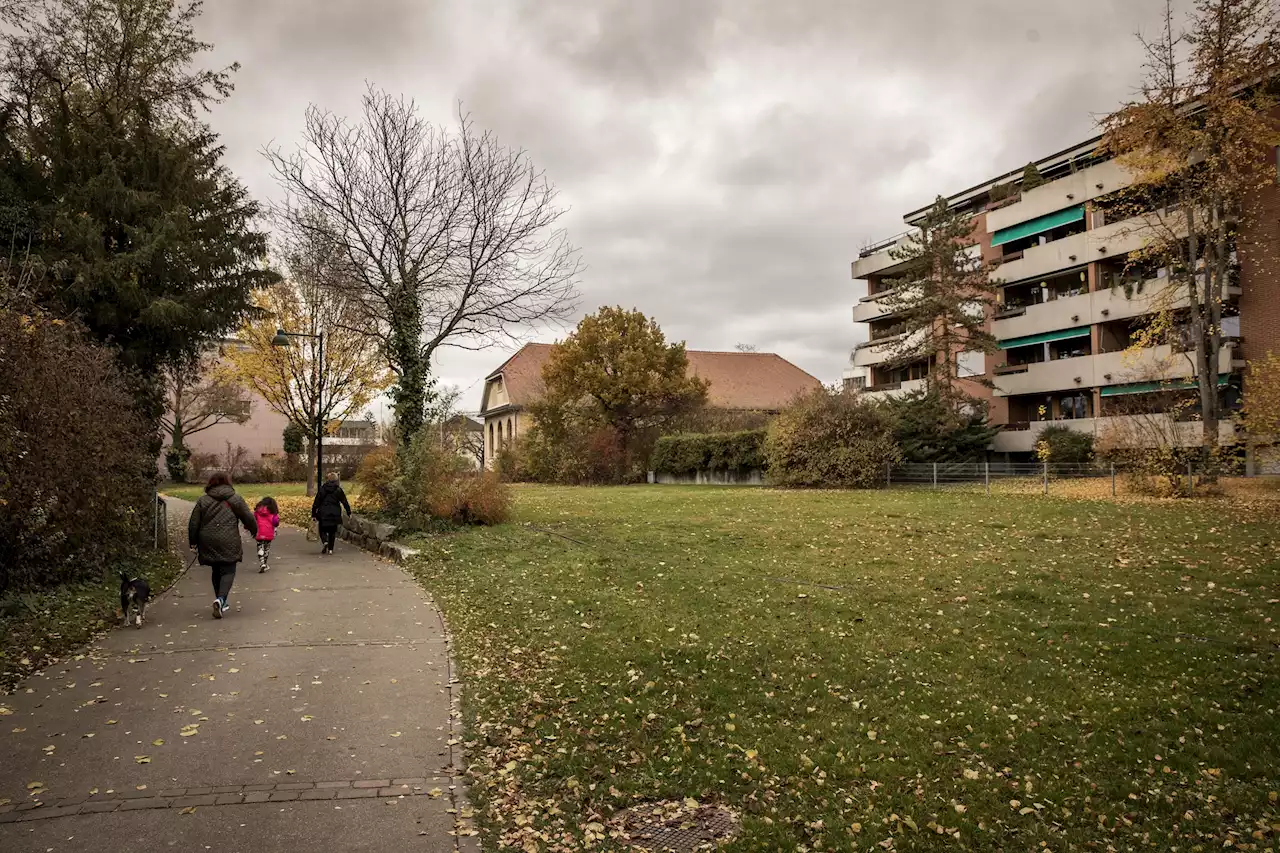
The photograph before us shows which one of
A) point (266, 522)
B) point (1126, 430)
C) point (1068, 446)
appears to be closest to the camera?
point (266, 522)

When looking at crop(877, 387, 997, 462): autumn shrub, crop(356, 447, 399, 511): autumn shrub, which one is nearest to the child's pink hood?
crop(356, 447, 399, 511): autumn shrub

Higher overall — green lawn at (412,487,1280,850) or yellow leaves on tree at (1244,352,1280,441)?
yellow leaves on tree at (1244,352,1280,441)

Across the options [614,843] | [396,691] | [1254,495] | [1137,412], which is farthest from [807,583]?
[1137,412]

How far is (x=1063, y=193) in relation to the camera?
3388cm

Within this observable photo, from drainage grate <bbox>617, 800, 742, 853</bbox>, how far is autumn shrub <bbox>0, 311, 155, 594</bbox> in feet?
24.0

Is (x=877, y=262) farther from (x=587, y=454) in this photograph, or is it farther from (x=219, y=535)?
(x=219, y=535)

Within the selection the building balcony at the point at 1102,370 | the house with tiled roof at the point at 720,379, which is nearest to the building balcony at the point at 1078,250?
the building balcony at the point at 1102,370

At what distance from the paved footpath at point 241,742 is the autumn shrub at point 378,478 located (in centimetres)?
973

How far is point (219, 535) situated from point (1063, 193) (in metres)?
34.7

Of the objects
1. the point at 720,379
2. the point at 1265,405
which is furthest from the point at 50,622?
the point at 720,379

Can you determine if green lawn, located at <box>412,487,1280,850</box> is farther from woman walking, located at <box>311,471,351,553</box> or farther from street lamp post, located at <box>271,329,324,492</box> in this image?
street lamp post, located at <box>271,329,324,492</box>

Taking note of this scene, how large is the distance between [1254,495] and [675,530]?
1348 centimetres

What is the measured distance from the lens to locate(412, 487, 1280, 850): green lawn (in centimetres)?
472

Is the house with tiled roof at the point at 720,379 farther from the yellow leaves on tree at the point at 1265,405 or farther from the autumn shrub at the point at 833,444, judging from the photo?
the yellow leaves on tree at the point at 1265,405
